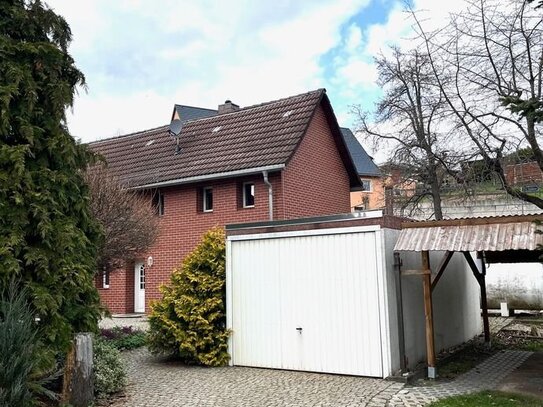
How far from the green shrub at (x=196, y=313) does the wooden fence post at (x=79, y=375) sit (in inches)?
120

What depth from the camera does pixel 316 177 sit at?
1798 centimetres

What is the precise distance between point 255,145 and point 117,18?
7.10 meters

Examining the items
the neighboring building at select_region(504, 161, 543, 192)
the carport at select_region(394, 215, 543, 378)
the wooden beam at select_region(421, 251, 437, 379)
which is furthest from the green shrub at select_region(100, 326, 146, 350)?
the neighboring building at select_region(504, 161, 543, 192)

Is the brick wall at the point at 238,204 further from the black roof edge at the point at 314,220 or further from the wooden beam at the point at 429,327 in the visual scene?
the wooden beam at the point at 429,327

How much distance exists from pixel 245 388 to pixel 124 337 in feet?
18.0

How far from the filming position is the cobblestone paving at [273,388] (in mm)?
7891

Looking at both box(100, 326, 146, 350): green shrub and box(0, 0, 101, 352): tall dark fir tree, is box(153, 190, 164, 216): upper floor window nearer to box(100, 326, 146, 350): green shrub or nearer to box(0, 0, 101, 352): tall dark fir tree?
box(100, 326, 146, 350): green shrub

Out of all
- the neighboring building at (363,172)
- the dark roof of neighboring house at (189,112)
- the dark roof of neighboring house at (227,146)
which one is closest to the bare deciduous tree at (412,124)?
the dark roof of neighboring house at (227,146)

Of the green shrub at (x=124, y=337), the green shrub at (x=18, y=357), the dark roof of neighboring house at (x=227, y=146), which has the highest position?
the dark roof of neighboring house at (x=227, y=146)

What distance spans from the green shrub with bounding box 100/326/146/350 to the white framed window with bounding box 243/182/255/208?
5.20 metres

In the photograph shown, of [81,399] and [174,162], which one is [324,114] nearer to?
[174,162]

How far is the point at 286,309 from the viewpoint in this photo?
1046 centimetres

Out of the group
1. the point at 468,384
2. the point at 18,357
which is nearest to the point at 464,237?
the point at 468,384

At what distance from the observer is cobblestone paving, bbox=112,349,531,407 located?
7.89m
